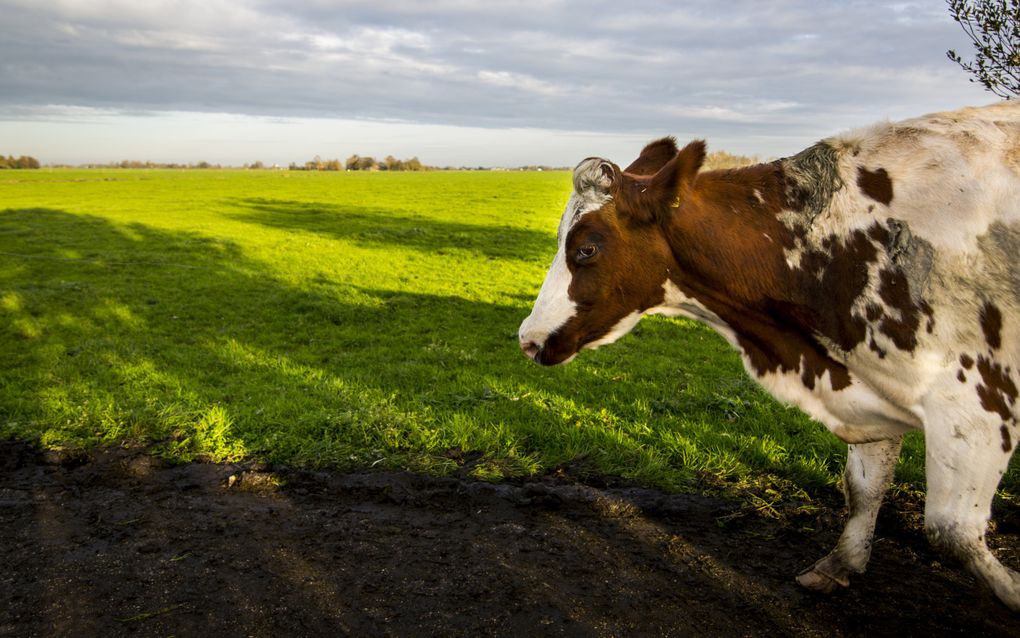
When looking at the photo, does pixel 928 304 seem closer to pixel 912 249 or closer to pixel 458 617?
pixel 912 249

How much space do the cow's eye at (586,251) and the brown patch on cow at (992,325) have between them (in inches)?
73.0

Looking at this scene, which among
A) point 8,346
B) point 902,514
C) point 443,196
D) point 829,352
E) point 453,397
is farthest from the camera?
point 443,196

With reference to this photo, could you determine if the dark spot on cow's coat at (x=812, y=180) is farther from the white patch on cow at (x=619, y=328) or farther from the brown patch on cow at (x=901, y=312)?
the white patch on cow at (x=619, y=328)

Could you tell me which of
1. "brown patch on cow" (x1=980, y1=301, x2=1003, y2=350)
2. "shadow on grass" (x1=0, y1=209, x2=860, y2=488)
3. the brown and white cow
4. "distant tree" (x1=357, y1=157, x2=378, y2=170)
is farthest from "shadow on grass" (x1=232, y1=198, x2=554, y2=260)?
"distant tree" (x1=357, y1=157, x2=378, y2=170)

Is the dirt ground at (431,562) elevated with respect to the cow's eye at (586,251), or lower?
lower

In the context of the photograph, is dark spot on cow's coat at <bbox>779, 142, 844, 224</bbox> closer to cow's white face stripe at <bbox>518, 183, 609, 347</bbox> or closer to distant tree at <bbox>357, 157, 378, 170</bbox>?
cow's white face stripe at <bbox>518, 183, 609, 347</bbox>

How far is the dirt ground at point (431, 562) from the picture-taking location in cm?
407

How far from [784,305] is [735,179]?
0.75 metres

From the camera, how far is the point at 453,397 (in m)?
8.06

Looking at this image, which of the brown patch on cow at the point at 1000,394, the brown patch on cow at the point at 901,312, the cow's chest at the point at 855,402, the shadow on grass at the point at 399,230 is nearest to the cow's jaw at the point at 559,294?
the cow's chest at the point at 855,402

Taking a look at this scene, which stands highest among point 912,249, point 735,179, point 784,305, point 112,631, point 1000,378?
point 735,179

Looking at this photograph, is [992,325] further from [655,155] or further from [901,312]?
[655,155]

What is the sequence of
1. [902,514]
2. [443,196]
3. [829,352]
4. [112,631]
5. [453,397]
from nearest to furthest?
1. [829,352]
2. [112,631]
3. [902,514]
4. [453,397]
5. [443,196]

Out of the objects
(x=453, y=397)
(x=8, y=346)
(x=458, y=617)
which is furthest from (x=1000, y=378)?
(x=8, y=346)
